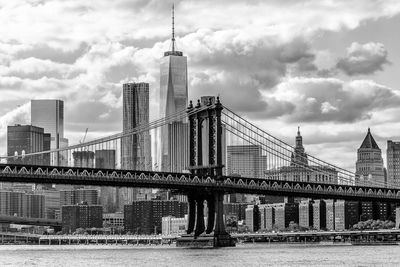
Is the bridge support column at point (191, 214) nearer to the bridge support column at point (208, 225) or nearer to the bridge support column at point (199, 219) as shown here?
the bridge support column at point (208, 225)

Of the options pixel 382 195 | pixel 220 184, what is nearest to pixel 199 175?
pixel 220 184

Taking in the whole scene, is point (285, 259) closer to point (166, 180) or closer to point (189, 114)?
point (166, 180)

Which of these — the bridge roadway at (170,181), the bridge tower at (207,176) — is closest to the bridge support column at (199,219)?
the bridge tower at (207,176)

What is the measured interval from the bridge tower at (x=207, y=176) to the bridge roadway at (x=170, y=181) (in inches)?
61.4

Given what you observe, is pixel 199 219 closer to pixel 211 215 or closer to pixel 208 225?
pixel 208 225

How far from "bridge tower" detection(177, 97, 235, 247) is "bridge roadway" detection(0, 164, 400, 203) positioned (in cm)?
156

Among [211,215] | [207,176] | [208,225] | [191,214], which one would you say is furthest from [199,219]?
[207,176]

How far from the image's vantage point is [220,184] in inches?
5246

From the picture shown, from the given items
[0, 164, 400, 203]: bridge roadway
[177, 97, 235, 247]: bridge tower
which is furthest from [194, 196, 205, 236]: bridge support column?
[0, 164, 400, 203]: bridge roadway

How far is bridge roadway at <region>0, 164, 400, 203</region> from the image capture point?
412 feet

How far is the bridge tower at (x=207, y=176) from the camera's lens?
133 metres

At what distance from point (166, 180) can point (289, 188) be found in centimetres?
1644

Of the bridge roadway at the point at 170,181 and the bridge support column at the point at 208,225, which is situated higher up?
the bridge roadway at the point at 170,181

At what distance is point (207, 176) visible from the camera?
134 m
